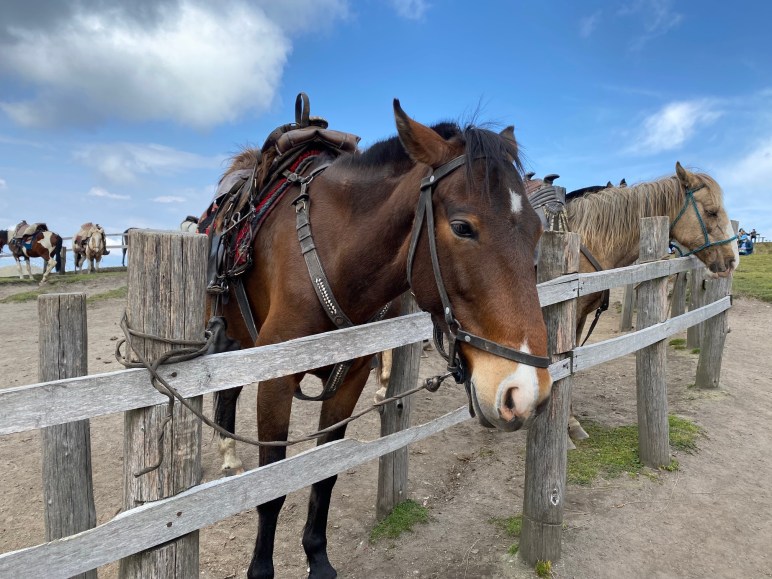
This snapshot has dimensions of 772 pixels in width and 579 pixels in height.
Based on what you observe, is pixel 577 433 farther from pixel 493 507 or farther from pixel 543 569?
→ pixel 543 569

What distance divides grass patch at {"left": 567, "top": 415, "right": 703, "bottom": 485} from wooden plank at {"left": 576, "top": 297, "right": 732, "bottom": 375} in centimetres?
94

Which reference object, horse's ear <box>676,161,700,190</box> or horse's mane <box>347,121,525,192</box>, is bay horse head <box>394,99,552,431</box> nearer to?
horse's mane <box>347,121,525,192</box>

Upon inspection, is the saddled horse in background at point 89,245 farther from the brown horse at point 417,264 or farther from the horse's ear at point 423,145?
the horse's ear at point 423,145

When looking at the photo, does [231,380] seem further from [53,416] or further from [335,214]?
[335,214]

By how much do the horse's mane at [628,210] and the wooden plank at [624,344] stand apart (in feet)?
3.72

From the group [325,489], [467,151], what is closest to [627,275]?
[467,151]

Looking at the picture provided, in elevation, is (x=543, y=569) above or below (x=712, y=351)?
below

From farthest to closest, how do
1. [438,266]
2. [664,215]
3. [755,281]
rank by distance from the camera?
[755,281]
[664,215]
[438,266]

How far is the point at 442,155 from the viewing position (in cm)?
197

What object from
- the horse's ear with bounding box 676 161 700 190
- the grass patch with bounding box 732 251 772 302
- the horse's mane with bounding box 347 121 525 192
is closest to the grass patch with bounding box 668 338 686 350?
the horse's ear with bounding box 676 161 700 190

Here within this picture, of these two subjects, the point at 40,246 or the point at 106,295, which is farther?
the point at 40,246

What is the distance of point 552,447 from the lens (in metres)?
2.89

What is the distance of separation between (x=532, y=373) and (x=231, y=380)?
1.04m

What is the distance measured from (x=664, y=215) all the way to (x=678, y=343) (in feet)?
14.4
